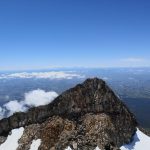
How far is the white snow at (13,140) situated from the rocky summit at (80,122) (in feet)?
6.10

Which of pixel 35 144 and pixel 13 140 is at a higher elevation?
pixel 35 144

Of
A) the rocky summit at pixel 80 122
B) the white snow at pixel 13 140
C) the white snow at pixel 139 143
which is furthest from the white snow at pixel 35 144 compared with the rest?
the white snow at pixel 139 143

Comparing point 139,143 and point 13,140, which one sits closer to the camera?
point 13,140

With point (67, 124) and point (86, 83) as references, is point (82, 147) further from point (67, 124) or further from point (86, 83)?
point (86, 83)

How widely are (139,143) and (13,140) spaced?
38.8m

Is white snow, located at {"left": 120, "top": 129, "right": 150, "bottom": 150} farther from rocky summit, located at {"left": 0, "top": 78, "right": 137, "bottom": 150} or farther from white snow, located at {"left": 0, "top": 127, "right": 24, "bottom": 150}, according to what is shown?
white snow, located at {"left": 0, "top": 127, "right": 24, "bottom": 150}

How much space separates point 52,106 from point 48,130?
518 inches

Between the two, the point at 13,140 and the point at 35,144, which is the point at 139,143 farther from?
the point at 13,140

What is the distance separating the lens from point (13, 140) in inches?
3767

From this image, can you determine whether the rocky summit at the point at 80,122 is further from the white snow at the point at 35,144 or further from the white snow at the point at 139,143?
the white snow at the point at 139,143

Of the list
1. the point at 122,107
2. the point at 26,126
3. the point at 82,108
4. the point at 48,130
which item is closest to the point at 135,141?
the point at 122,107

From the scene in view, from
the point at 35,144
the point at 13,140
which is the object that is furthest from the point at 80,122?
the point at 13,140

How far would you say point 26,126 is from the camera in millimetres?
100375

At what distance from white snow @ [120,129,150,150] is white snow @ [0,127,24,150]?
30.9 meters
